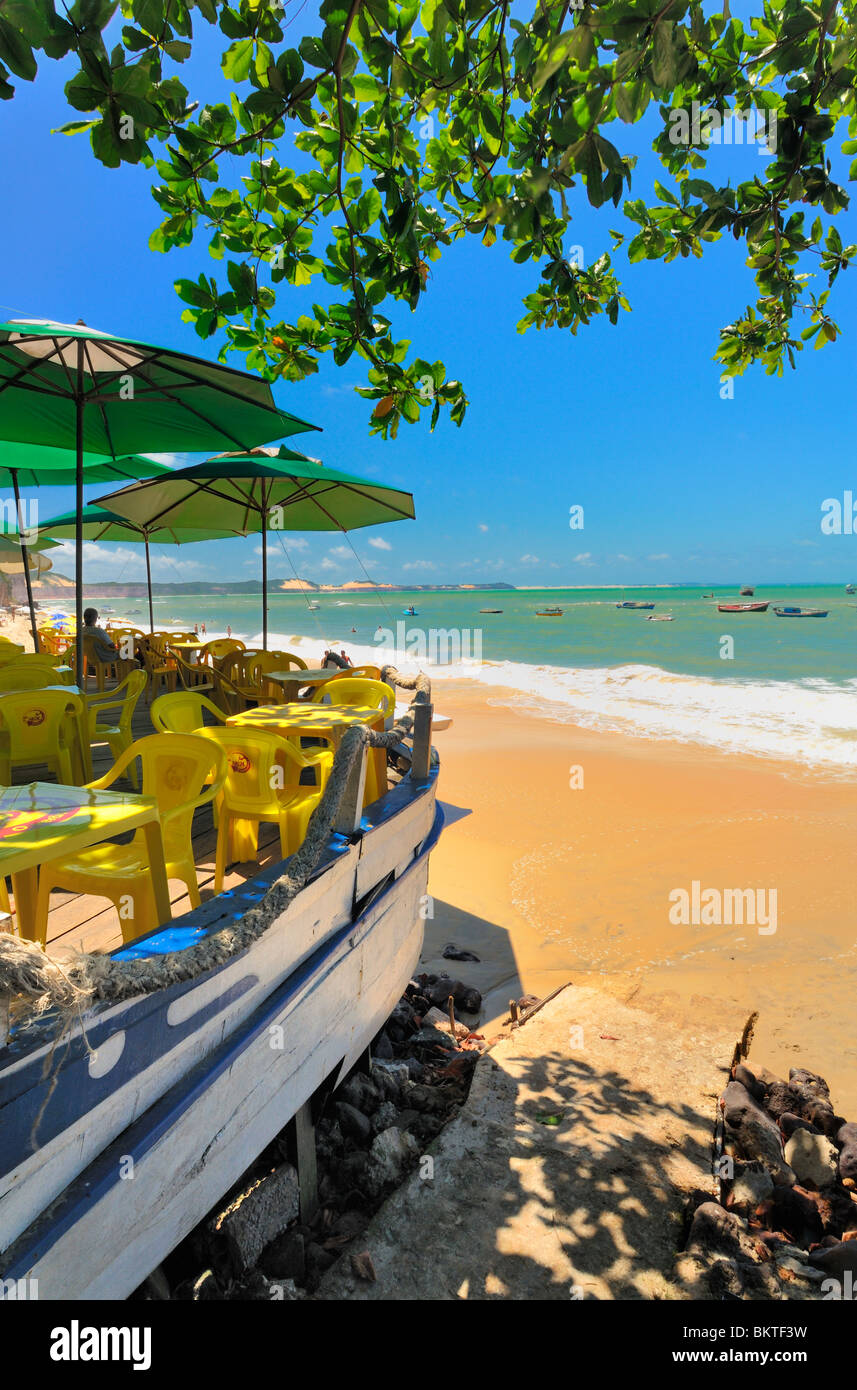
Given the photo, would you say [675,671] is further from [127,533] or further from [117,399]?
[117,399]

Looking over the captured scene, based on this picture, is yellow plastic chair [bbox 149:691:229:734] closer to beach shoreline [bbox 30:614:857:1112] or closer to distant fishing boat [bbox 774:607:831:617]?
beach shoreline [bbox 30:614:857:1112]

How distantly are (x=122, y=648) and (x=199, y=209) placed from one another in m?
7.89

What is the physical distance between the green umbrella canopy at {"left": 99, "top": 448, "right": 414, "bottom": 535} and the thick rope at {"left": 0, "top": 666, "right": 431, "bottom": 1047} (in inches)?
194

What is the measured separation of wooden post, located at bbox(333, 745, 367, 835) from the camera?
2.73 meters

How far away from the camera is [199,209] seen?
9.62 ft

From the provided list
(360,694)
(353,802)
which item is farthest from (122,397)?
(353,802)

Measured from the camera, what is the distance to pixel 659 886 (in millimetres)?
6727

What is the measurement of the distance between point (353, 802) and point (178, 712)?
1.65 meters

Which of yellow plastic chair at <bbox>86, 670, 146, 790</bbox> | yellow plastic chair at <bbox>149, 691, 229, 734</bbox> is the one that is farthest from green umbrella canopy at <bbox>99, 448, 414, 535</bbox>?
yellow plastic chair at <bbox>149, 691, 229, 734</bbox>

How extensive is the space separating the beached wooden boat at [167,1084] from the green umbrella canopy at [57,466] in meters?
5.77

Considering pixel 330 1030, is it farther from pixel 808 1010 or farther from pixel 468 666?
pixel 468 666

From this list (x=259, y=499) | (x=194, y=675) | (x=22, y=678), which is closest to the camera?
(x=22, y=678)

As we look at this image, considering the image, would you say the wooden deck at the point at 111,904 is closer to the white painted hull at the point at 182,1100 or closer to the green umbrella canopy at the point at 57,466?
the white painted hull at the point at 182,1100
